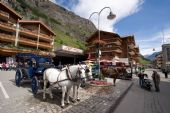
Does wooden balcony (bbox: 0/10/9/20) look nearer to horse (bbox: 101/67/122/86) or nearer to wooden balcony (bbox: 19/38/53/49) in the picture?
wooden balcony (bbox: 19/38/53/49)

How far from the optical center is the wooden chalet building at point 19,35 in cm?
4638

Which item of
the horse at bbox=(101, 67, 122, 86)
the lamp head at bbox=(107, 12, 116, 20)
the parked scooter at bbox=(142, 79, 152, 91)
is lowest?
the parked scooter at bbox=(142, 79, 152, 91)

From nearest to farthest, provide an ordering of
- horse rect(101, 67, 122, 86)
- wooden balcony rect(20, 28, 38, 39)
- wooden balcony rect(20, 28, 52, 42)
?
horse rect(101, 67, 122, 86)
wooden balcony rect(20, 28, 38, 39)
wooden balcony rect(20, 28, 52, 42)

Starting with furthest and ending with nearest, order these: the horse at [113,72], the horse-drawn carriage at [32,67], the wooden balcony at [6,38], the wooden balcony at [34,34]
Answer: the wooden balcony at [34,34]
the wooden balcony at [6,38]
the horse at [113,72]
the horse-drawn carriage at [32,67]

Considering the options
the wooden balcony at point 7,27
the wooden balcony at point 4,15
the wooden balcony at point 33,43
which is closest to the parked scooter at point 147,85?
the wooden balcony at point 7,27

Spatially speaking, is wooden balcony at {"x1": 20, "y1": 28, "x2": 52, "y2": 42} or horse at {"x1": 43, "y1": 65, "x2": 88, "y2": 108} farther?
wooden balcony at {"x1": 20, "y1": 28, "x2": 52, "y2": 42}

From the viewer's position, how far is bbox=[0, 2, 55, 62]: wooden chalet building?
46.4 m

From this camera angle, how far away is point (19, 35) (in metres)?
53.6

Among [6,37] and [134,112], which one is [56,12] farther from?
[134,112]

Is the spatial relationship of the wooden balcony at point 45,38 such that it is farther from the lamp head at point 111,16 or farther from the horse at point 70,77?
the horse at point 70,77

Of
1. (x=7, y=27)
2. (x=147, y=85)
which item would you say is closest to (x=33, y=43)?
(x=7, y=27)

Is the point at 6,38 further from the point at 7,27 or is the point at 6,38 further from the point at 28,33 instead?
the point at 28,33

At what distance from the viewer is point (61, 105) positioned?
8836 millimetres

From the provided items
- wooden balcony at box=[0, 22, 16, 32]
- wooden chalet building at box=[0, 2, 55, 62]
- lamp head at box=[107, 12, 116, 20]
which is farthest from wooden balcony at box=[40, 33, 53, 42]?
lamp head at box=[107, 12, 116, 20]
